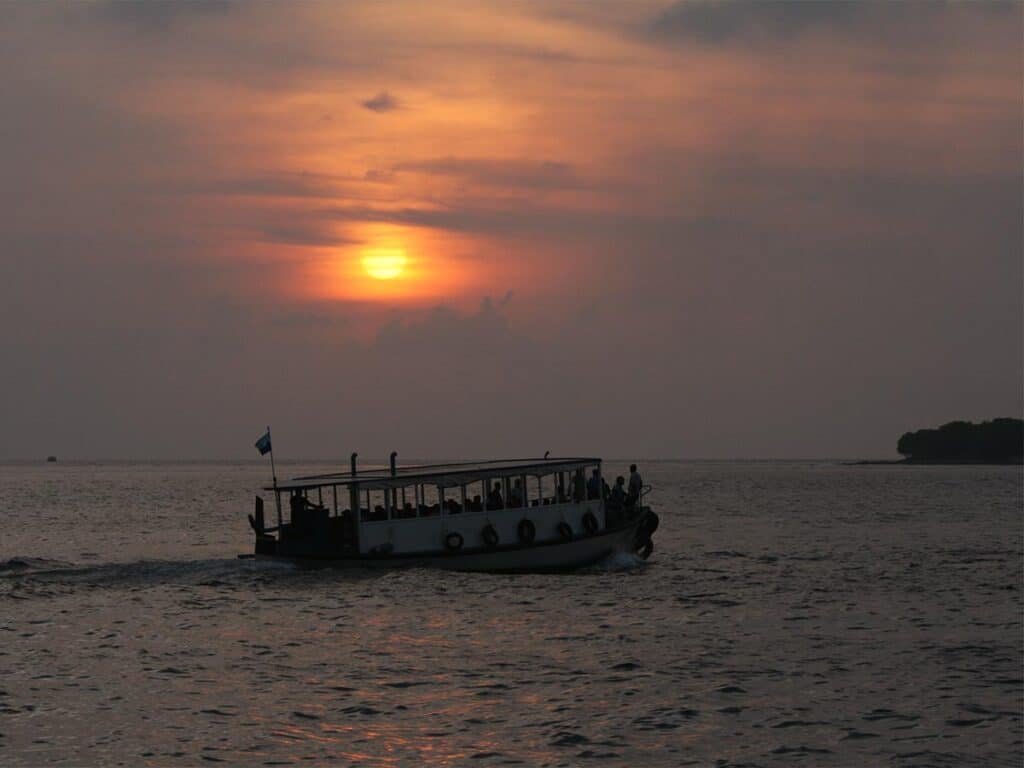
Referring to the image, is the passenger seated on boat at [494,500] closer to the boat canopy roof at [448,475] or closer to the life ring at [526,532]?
the boat canopy roof at [448,475]

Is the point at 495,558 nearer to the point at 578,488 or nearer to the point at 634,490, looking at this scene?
the point at 578,488

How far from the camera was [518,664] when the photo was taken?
85.9ft

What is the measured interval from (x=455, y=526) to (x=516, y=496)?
2.40 m

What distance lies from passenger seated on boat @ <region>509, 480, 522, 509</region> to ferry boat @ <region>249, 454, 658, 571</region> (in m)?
0.03

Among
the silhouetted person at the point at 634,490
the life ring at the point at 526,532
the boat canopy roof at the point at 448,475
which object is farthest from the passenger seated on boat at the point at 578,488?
the silhouetted person at the point at 634,490

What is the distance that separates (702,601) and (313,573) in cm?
1299

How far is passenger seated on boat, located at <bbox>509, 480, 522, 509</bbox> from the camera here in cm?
4234

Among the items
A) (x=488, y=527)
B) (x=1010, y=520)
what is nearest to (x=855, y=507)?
(x=1010, y=520)

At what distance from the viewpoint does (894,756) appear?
19188 millimetres

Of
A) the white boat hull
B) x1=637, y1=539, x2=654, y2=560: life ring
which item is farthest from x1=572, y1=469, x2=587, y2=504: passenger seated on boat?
x1=637, y1=539, x2=654, y2=560: life ring

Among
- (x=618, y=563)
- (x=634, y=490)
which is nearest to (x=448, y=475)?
(x=618, y=563)

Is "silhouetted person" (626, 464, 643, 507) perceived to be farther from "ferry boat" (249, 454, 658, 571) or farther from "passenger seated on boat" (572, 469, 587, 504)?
"passenger seated on boat" (572, 469, 587, 504)

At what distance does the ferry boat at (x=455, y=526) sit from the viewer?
135ft

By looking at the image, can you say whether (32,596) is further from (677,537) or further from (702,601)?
(677,537)
